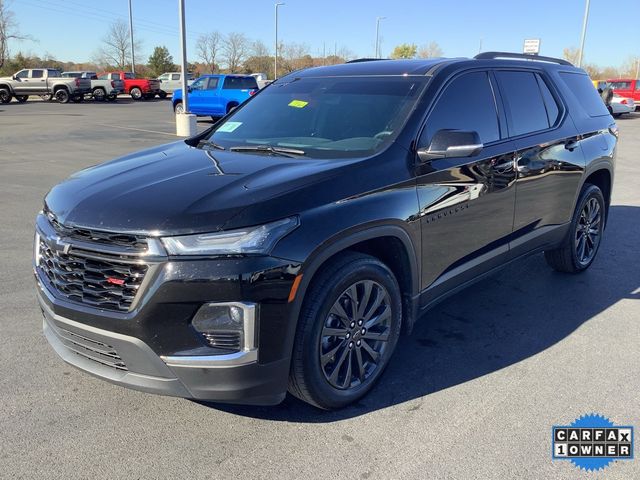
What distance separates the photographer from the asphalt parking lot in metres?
2.62

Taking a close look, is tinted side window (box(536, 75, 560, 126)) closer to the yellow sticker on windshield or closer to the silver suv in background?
the yellow sticker on windshield

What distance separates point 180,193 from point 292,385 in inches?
43.3

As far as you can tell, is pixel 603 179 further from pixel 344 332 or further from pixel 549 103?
pixel 344 332

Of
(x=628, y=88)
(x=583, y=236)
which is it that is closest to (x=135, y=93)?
(x=628, y=88)

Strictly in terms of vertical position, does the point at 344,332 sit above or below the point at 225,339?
below

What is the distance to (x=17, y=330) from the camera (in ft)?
12.9

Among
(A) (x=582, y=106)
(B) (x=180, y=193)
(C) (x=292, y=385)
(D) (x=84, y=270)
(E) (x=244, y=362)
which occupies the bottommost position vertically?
(C) (x=292, y=385)

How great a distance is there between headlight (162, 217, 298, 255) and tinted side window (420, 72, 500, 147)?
4.36ft

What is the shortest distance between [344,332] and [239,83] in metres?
20.4

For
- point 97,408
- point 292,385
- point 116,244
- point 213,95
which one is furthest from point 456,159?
point 213,95

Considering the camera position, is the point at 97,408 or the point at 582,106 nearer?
the point at 97,408

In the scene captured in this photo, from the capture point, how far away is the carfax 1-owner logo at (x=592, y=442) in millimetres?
2729

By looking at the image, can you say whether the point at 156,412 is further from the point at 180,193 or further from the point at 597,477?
the point at 597,477

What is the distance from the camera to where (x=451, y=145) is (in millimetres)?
3191
